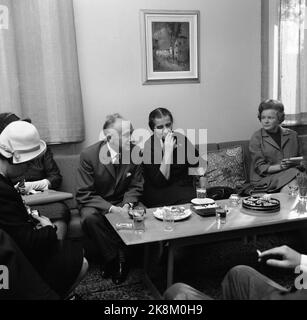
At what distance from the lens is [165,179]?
3012 millimetres

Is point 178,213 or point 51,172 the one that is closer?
point 178,213

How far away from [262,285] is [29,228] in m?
1.00

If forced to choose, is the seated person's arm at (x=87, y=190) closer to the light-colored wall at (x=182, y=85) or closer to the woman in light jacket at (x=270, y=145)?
the light-colored wall at (x=182, y=85)

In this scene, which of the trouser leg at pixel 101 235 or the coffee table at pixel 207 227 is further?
the trouser leg at pixel 101 235

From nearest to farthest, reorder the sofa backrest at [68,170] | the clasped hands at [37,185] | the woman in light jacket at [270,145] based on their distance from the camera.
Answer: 1. the clasped hands at [37,185]
2. the sofa backrest at [68,170]
3. the woman in light jacket at [270,145]

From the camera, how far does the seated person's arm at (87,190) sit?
272cm

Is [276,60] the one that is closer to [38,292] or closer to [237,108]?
[237,108]

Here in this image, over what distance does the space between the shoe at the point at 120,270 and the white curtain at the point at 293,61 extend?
2346 mm

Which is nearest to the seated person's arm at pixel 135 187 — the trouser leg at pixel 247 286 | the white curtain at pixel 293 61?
the trouser leg at pixel 247 286

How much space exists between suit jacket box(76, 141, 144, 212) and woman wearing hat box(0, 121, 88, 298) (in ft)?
2.97

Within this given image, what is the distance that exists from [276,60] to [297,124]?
0.70 metres

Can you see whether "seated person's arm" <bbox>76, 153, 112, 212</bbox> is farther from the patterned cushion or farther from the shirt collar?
the patterned cushion

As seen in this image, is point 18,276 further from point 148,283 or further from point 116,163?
point 116,163

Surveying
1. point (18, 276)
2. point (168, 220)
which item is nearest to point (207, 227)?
point (168, 220)
